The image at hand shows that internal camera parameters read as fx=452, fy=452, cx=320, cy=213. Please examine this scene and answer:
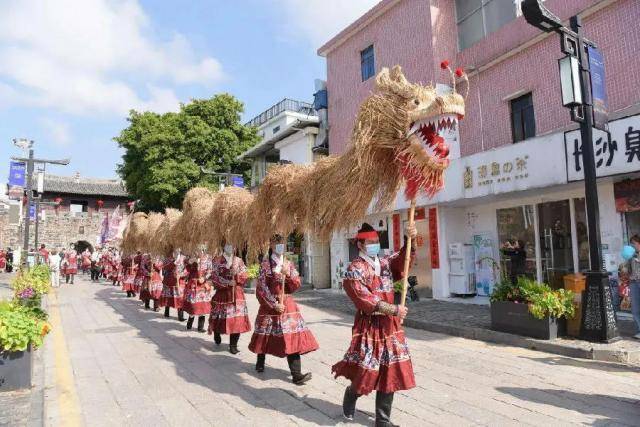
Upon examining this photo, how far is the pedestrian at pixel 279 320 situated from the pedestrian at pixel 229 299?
1552 millimetres

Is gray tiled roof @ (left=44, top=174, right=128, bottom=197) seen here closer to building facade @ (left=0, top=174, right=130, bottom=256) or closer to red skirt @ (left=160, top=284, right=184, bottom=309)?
building facade @ (left=0, top=174, right=130, bottom=256)

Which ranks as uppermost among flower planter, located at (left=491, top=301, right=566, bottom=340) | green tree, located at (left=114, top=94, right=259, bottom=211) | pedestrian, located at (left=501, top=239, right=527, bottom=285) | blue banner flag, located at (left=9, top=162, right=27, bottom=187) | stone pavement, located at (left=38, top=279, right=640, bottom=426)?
green tree, located at (left=114, top=94, right=259, bottom=211)

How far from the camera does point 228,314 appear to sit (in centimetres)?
754

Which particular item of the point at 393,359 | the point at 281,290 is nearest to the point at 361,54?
the point at 281,290

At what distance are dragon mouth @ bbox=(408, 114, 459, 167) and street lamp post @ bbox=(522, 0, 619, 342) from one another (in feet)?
14.1

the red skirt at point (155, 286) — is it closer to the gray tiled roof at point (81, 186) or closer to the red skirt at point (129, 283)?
the red skirt at point (129, 283)

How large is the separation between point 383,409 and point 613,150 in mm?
7127

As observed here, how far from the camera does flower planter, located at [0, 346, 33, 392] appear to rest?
4.96m

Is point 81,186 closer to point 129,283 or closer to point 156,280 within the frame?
point 129,283

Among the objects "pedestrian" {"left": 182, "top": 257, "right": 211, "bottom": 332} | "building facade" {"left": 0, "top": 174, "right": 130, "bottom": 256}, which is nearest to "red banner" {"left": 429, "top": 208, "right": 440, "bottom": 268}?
"pedestrian" {"left": 182, "top": 257, "right": 211, "bottom": 332}

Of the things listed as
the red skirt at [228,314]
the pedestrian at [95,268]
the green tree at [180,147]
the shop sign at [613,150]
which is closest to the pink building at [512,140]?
the shop sign at [613,150]

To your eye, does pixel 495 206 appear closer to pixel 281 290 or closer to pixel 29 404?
pixel 281 290

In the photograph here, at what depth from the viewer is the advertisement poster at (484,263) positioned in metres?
12.5

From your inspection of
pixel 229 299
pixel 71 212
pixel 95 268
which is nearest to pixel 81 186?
pixel 71 212
